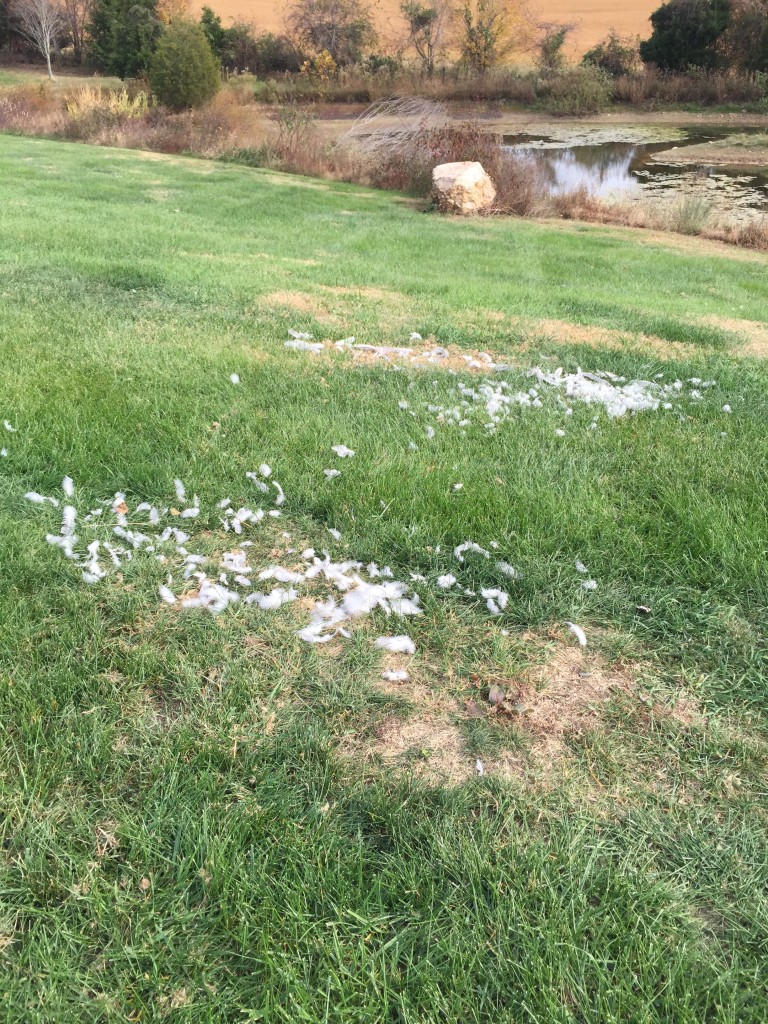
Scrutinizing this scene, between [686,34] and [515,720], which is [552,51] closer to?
[686,34]

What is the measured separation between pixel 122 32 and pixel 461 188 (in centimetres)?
3157

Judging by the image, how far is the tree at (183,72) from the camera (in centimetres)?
2175

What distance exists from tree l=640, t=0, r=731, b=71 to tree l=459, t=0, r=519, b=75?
27.5 feet

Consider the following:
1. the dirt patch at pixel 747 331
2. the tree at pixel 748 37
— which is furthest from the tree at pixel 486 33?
the dirt patch at pixel 747 331

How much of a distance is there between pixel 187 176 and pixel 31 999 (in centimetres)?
1606

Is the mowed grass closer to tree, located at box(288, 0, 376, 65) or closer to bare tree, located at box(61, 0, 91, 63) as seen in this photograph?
tree, located at box(288, 0, 376, 65)

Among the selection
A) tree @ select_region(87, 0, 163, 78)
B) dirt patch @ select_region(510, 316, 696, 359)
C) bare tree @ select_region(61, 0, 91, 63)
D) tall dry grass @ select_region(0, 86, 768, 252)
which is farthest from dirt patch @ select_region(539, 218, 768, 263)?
bare tree @ select_region(61, 0, 91, 63)

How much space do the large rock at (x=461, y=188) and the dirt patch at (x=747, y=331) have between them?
8670 mm

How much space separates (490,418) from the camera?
394 cm

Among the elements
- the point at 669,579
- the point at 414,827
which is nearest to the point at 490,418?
the point at 669,579

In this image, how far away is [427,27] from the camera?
1689 inches

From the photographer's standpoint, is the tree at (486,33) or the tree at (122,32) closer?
the tree at (122,32)

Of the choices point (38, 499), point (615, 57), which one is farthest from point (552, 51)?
point (38, 499)

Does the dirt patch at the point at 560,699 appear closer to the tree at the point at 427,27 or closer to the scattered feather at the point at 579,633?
the scattered feather at the point at 579,633
